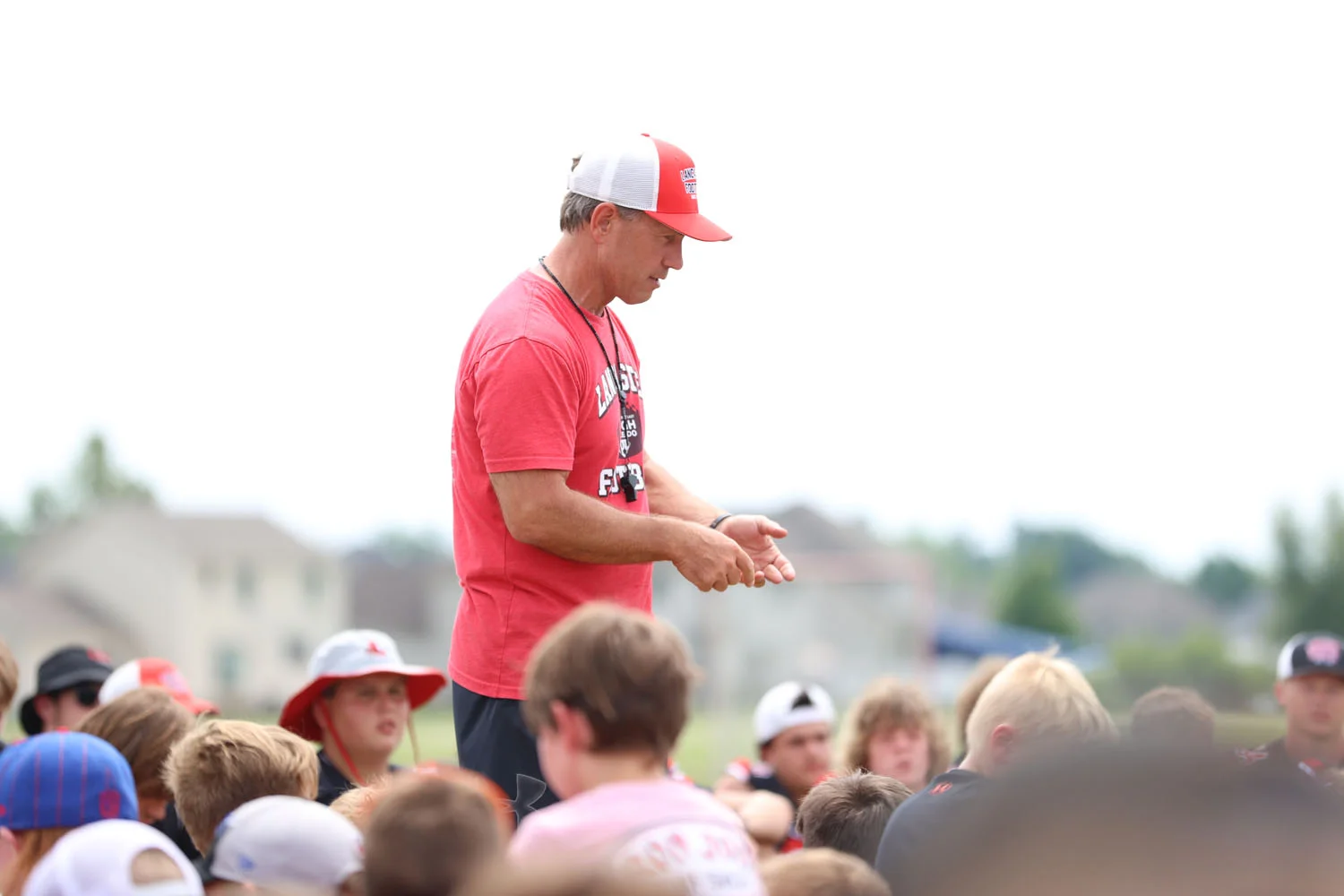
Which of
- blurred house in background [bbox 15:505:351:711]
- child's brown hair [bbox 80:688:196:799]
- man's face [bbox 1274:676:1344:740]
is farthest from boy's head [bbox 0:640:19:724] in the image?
blurred house in background [bbox 15:505:351:711]

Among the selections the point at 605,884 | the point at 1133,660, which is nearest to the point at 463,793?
the point at 605,884

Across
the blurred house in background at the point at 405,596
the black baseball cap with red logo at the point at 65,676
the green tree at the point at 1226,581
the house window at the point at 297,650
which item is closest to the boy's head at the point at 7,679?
the black baseball cap with red logo at the point at 65,676

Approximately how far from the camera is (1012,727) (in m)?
3.50

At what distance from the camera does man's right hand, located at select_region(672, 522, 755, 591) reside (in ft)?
10.9

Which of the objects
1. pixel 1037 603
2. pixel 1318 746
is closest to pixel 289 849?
pixel 1318 746

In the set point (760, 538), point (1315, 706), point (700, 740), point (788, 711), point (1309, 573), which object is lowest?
point (700, 740)

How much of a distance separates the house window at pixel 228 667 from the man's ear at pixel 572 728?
55.4 metres

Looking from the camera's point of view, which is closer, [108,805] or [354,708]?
[108,805]

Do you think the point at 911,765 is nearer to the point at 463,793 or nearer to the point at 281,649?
the point at 463,793

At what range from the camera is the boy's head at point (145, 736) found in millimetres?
4230

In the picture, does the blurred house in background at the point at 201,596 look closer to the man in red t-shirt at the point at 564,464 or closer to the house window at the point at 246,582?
the house window at the point at 246,582

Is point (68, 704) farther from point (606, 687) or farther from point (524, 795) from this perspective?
point (606, 687)

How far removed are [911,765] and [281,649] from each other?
176ft

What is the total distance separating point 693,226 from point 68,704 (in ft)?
11.4
